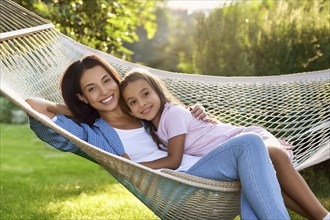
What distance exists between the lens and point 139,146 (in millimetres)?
2391

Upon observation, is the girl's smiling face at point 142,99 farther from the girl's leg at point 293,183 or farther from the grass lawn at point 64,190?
the grass lawn at point 64,190

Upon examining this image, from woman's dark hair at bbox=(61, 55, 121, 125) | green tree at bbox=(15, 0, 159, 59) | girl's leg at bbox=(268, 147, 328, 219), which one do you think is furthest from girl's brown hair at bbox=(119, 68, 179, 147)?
green tree at bbox=(15, 0, 159, 59)

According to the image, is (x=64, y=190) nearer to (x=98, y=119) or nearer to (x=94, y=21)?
(x=94, y=21)

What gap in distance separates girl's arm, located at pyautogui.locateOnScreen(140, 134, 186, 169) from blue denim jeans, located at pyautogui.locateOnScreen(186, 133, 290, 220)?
7.3 inches

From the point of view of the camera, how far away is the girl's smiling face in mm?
2342

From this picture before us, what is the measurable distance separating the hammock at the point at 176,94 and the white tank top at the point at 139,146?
0.94 feet

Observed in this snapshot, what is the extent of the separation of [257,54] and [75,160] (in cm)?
260

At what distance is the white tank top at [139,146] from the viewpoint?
2.38 meters

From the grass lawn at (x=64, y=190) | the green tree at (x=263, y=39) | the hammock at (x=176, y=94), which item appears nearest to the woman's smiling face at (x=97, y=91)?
the hammock at (x=176, y=94)

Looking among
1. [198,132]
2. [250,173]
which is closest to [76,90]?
[198,132]

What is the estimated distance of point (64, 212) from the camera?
3.47m

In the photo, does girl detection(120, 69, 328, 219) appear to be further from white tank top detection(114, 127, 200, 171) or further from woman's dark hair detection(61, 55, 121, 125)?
woman's dark hair detection(61, 55, 121, 125)

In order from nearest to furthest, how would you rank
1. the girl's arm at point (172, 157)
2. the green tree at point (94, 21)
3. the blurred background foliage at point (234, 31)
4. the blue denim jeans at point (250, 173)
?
the blue denim jeans at point (250, 173), the girl's arm at point (172, 157), the green tree at point (94, 21), the blurred background foliage at point (234, 31)

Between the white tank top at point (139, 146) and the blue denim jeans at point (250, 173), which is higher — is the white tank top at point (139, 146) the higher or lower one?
the lower one
